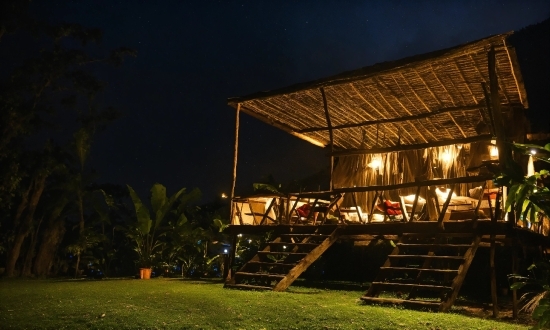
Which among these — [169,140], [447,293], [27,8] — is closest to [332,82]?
[447,293]

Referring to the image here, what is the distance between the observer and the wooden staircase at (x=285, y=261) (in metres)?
8.96

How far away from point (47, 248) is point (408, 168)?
1230cm

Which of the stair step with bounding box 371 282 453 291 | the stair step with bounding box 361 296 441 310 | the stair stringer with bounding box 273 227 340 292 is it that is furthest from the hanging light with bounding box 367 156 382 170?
the stair step with bounding box 361 296 441 310

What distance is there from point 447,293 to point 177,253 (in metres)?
9.35

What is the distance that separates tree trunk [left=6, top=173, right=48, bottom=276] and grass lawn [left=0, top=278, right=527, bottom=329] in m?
9.63

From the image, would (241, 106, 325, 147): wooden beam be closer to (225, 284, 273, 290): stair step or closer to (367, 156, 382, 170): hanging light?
(367, 156, 382, 170): hanging light

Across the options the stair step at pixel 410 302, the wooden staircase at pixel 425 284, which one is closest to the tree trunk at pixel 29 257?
the wooden staircase at pixel 425 284

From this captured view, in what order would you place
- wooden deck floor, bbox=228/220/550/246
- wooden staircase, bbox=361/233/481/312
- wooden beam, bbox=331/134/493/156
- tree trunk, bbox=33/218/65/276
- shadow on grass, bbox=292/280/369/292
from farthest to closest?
tree trunk, bbox=33/218/65/276, shadow on grass, bbox=292/280/369/292, wooden beam, bbox=331/134/493/156, wooden deck floor, bbox=228/220/550/246, wooden staircase, bbox=361/233/481/312

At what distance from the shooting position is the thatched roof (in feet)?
29.5

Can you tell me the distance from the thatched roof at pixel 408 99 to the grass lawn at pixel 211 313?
4.02m

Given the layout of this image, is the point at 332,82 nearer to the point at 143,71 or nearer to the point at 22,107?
the point at 22,107

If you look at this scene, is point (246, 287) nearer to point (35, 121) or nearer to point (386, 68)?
point (386, 68)

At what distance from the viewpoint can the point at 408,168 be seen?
1434cm

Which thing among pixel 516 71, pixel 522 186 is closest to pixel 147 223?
pixel 516 71
